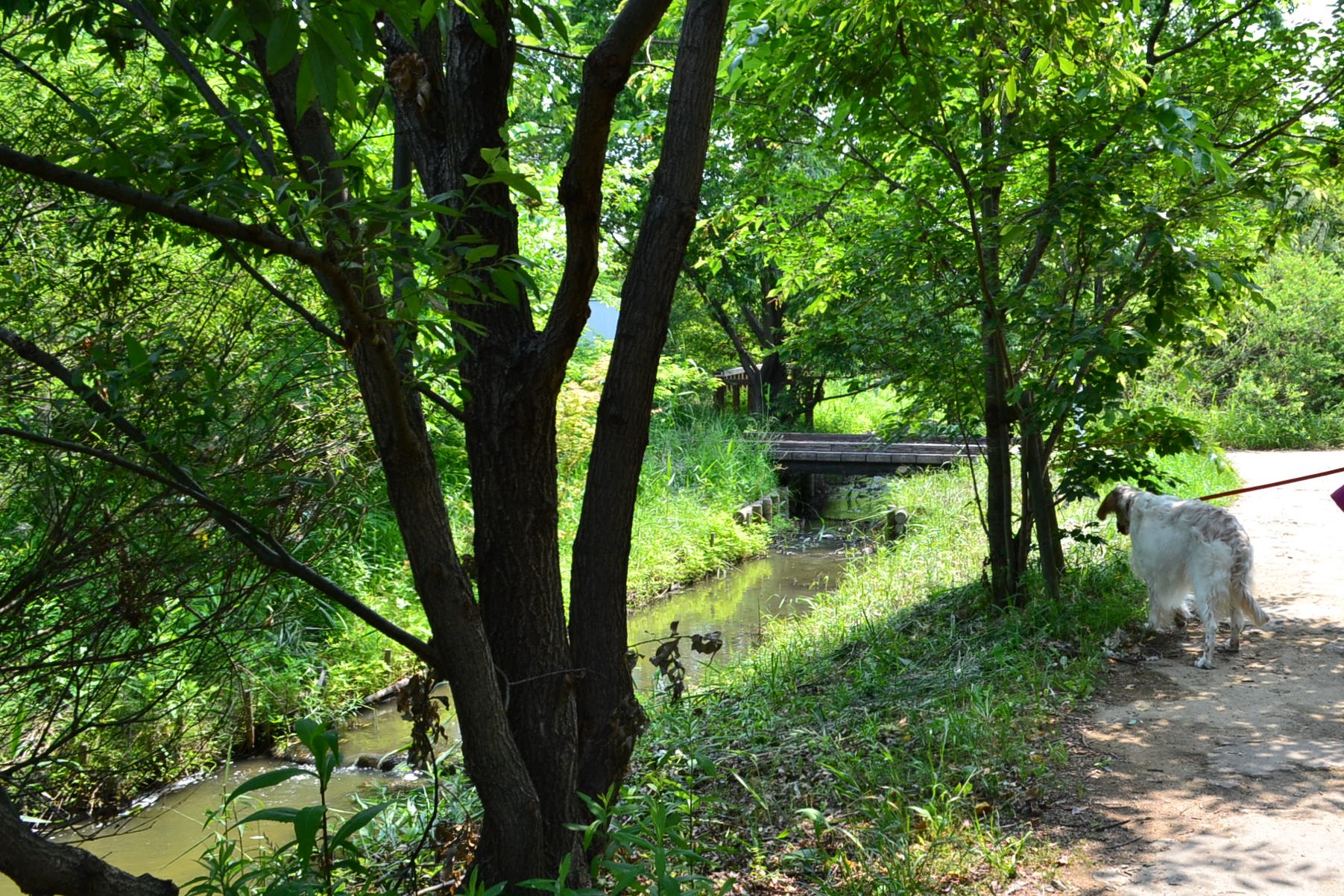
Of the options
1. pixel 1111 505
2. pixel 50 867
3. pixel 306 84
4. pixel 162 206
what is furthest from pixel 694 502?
pixel 306 84

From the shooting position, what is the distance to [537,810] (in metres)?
3.13

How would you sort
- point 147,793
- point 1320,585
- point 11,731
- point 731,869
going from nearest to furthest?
point 11,731 → point 731,869 → point 147,793 → point 1320,585

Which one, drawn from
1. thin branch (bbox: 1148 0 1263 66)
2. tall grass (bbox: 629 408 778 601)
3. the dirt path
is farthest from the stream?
thin branch (bbox: 1148 0 1263 66)

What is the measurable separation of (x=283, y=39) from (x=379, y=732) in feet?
23.6

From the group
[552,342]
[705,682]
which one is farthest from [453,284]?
[705,682]

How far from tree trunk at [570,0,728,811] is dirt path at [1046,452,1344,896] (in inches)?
72.0

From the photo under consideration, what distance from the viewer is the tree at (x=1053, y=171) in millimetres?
5660

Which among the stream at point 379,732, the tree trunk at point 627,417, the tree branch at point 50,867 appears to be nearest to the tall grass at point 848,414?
the stream at point 379,732

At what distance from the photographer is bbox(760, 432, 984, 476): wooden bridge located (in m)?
17.6

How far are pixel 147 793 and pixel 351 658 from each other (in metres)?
2.19

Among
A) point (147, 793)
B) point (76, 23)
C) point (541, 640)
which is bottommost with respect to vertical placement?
point (147, 793)

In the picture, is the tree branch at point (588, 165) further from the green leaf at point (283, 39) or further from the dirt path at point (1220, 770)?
the dirt path at point (1220, 770)

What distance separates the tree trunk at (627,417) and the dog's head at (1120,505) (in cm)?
472

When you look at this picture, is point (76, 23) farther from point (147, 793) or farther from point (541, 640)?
point (147, 793)
